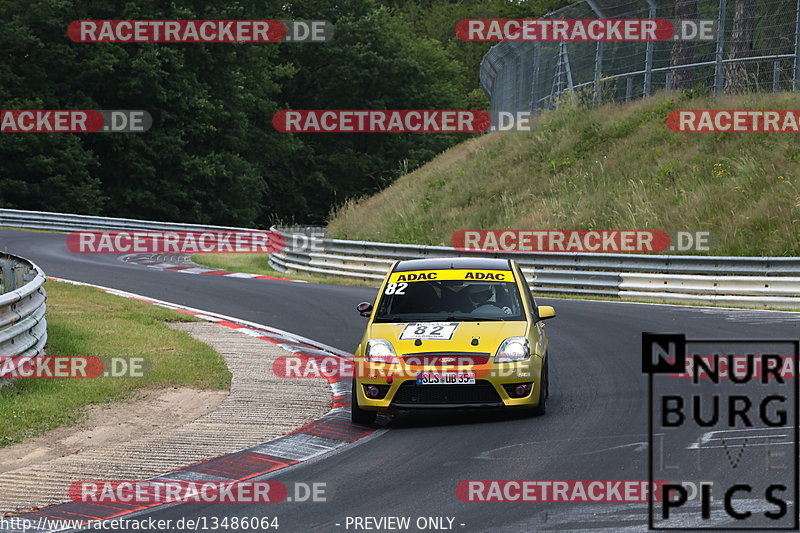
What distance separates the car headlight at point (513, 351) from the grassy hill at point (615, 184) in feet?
43.5

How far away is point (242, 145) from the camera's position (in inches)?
2319

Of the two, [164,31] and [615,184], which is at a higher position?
[164,31]

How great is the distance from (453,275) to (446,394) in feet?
5.72

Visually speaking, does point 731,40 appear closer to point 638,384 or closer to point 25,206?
point 638,384

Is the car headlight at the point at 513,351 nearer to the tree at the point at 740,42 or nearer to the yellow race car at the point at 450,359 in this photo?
the yellow race car at the point at 450,359

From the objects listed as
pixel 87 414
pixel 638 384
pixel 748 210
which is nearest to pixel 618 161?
pixel 748 210

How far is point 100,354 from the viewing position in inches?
542

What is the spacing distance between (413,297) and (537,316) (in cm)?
126

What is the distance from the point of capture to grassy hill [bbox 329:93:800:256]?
2422 centimetres

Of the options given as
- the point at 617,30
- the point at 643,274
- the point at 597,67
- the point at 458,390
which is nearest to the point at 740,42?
the point at 617,30

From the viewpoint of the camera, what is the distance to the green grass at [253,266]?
2548 cm

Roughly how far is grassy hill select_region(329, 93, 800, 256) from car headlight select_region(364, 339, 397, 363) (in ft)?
45.4

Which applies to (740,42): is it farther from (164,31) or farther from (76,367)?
(164,31)

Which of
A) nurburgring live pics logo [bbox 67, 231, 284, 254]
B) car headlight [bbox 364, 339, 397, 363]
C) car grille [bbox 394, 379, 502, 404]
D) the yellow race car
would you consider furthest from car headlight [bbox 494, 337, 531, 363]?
nurburgring live pics logo [bbox 67, 231, 284, 254]
